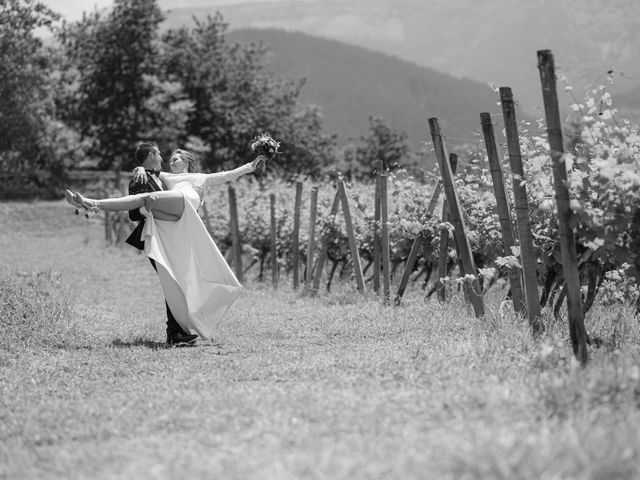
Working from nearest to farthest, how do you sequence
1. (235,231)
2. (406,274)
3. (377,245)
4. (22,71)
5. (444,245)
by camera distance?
(444,245) < (406,274) < (377,245) < (235,231) < (22,71)

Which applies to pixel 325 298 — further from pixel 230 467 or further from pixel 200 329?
pixel 230 467

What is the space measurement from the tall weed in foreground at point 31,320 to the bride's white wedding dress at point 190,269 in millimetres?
1042

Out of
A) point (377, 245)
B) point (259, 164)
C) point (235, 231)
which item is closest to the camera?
point (259, 164)

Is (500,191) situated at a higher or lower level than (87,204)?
higher

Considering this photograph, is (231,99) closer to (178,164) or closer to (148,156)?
(178,164)

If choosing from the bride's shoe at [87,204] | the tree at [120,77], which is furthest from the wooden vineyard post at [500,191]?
the tree at [120,77]

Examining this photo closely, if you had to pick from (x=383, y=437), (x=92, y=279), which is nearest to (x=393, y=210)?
(x=92, y=279)

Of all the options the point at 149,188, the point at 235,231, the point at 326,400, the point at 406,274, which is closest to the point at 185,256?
the point at 149,188

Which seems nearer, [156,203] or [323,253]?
[156,203]

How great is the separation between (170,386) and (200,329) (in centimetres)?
253

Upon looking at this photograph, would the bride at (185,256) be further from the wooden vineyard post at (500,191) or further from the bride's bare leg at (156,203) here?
the wooden vineyard post at (500,191)

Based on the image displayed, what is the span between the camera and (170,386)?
5.88 meters

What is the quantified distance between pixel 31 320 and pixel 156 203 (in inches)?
67.6

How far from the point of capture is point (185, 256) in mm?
8516
